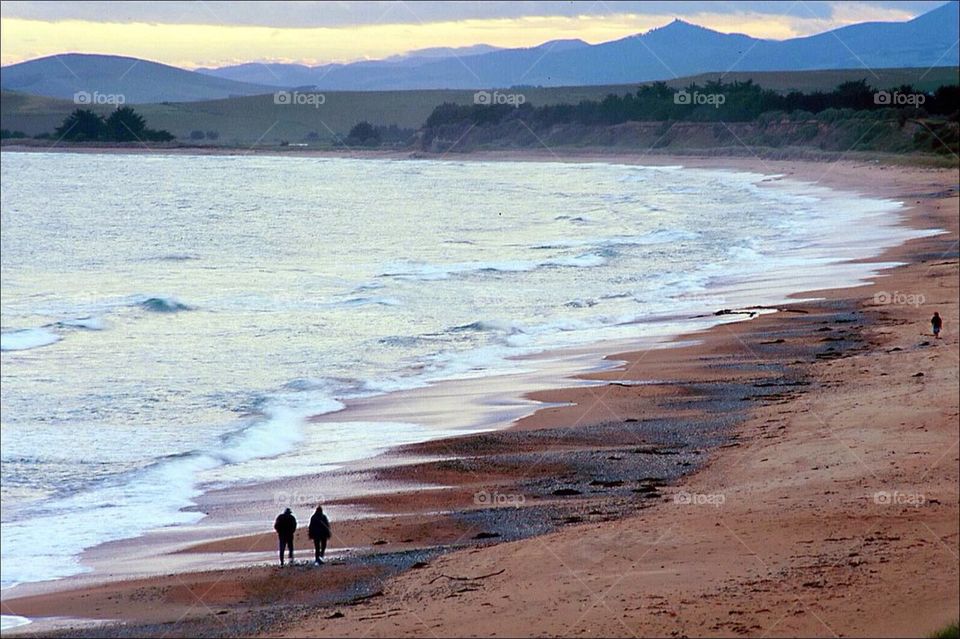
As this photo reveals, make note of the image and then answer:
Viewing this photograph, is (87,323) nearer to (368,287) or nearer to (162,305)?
(162,305)

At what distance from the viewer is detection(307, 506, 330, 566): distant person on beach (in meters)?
9.22

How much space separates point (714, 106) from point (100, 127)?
6650 centimetres

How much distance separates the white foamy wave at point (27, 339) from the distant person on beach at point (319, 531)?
1443 cm

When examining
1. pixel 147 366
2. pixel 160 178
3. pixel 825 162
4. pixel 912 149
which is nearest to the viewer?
pixel 147 366

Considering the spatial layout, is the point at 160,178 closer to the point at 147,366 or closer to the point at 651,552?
the point at 147,366

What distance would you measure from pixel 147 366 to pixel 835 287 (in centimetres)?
1274

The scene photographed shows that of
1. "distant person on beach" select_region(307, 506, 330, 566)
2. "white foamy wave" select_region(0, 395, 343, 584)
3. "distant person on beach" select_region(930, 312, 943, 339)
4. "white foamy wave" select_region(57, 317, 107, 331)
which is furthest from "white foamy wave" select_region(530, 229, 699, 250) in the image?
"distant person on beach" select_region(307, 506, 330, 566)

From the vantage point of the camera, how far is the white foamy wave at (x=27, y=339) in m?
22.3

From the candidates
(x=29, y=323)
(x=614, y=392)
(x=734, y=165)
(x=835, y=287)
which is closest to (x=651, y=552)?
(x=614, y=392)

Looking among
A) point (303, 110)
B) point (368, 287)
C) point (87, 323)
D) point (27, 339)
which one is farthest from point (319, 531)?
point (303, 110)

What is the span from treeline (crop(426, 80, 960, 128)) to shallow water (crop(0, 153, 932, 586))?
17.2 metres

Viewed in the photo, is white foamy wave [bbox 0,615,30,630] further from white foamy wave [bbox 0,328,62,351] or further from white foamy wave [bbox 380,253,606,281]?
white foamy wave [bbox 380,253,606,281]

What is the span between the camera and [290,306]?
2800 cm

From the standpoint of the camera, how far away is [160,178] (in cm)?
9625
